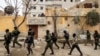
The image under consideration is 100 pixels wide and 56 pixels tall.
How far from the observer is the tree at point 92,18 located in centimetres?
4938

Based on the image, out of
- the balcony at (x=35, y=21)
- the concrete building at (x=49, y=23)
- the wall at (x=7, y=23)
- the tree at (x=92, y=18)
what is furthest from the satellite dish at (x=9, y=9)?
the tree at (x=92, y=18)

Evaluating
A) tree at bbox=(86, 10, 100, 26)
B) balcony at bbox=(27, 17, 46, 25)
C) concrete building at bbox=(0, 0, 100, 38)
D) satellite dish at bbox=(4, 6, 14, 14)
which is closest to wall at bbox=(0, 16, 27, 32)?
concrete building at bbox=(0, 0, 100, 38)

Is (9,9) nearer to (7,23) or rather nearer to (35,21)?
(7,23)

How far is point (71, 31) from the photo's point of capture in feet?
160

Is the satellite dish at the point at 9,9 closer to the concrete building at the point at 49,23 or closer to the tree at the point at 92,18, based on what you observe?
the concrete building at the point at 49,23

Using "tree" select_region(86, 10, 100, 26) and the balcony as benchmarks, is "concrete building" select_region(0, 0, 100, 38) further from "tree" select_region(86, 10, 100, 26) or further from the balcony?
"tree" select_region(86, 10, 100, 26)

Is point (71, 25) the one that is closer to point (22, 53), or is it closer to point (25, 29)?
point (25, 29)

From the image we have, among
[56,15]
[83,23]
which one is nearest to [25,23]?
[56,15]

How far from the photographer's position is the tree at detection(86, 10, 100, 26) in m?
49.4

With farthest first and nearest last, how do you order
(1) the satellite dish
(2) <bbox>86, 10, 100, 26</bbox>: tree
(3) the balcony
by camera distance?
(1) the satellite dish → (2) <bbox>86, 10, 100, 26</bbox>: tree → (3) the balcony

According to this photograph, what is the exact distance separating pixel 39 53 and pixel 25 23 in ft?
69.5

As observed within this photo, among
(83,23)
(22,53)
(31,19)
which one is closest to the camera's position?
(22,53)

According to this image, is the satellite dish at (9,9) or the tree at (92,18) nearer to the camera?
the tree at (92,18)

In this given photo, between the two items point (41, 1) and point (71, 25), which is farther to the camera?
point (41, 1)
